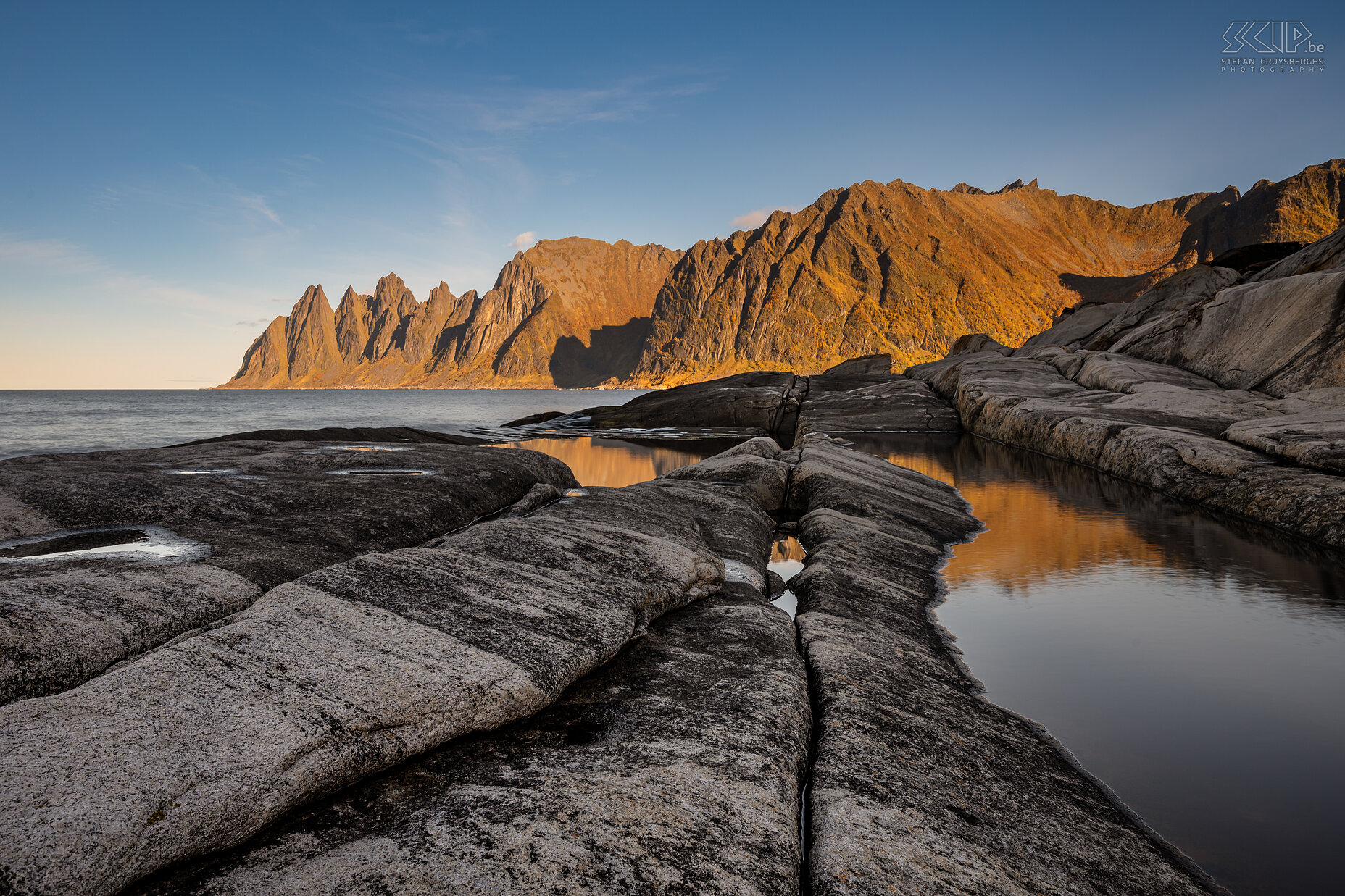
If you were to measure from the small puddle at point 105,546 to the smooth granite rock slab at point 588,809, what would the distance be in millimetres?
3925

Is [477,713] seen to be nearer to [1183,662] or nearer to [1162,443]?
[1183,662]

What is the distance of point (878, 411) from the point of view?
4366 cm

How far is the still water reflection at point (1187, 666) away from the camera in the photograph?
5098 millimetres

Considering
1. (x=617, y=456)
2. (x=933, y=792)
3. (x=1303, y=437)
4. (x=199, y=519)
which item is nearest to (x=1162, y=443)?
(x=1303, y=437)

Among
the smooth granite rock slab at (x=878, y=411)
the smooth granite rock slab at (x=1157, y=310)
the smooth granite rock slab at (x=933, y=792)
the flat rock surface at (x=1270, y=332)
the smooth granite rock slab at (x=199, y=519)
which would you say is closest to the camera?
the smooth granite rock slab at (x=933, y=792)

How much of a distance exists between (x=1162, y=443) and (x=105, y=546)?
22.5m

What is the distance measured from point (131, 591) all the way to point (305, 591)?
131 centimetres

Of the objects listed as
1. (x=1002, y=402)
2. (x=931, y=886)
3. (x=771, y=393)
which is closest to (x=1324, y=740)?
(x=931, y=886)

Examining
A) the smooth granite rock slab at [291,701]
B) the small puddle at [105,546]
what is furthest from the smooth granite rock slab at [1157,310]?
the small puddle at [105,546]

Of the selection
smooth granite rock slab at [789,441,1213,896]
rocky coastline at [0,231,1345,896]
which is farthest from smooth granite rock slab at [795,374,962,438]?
smooth granite rock slab at [789,441,1213,896]

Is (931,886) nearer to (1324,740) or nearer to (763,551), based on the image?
(1324,740)

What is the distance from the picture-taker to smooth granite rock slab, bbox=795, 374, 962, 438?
134 ft

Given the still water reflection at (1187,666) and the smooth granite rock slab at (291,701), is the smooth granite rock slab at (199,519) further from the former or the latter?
the still water reflection at (1187,666)

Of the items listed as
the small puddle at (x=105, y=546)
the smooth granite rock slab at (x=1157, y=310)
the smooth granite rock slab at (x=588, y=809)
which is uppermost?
the smooth granite rock slab at (x=1157, y=310)
